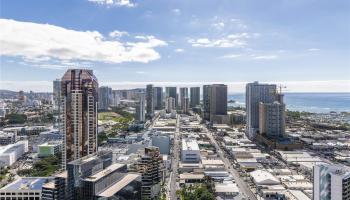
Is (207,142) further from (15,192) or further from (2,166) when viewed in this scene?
(15,192)

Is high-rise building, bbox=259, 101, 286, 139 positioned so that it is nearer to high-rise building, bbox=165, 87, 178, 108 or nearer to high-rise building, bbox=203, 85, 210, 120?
high-rise building, bbox=203, 85, 210, 120

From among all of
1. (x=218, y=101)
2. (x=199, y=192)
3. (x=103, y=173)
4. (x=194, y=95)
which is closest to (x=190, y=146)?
→ (x=199, y=192)

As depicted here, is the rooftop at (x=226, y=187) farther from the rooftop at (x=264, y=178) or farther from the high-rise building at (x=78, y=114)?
the high-rise building at (x=78, y=114)

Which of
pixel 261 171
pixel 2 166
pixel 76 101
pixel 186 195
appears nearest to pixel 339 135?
pixel 261 171

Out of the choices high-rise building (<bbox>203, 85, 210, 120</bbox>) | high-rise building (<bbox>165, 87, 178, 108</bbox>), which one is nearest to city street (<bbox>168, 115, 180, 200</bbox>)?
high-rise building (<bbox>203, 85, 210, 120</bbox>)

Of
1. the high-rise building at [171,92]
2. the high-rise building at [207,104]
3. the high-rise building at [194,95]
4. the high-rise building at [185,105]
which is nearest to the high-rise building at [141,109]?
the high-rise building at [207,104]

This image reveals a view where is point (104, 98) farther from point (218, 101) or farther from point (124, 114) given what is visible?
point (218, 101)
